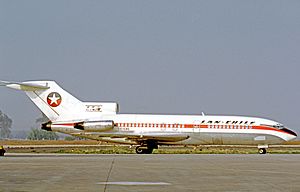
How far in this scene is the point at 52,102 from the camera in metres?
51.6

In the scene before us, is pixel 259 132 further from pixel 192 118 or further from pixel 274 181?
pixel 274 181

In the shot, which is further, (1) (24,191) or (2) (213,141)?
(2) (213,141)

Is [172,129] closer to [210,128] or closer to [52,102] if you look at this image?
[210,128]

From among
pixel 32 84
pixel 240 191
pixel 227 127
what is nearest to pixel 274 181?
pixel 240 191

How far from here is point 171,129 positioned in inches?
1953

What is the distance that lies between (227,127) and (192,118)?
311 cm

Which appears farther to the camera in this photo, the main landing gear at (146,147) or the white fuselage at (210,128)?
the main landing gear at (146,147)

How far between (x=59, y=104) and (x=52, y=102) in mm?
661

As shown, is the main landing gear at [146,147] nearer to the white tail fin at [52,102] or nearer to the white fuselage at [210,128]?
the white fuselage at [210,128]

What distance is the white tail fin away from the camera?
51.4 metres

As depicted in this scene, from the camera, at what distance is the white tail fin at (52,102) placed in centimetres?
5141

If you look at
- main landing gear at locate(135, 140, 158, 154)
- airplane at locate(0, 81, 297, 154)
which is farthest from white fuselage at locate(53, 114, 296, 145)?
main landing gear at locate(135, 140, 158, 154)

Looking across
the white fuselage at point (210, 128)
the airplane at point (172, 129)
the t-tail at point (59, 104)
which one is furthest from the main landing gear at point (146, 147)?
Answer: the t-tail at point (59, 104)

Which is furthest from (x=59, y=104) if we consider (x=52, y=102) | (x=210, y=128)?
(x=210, y=128)
